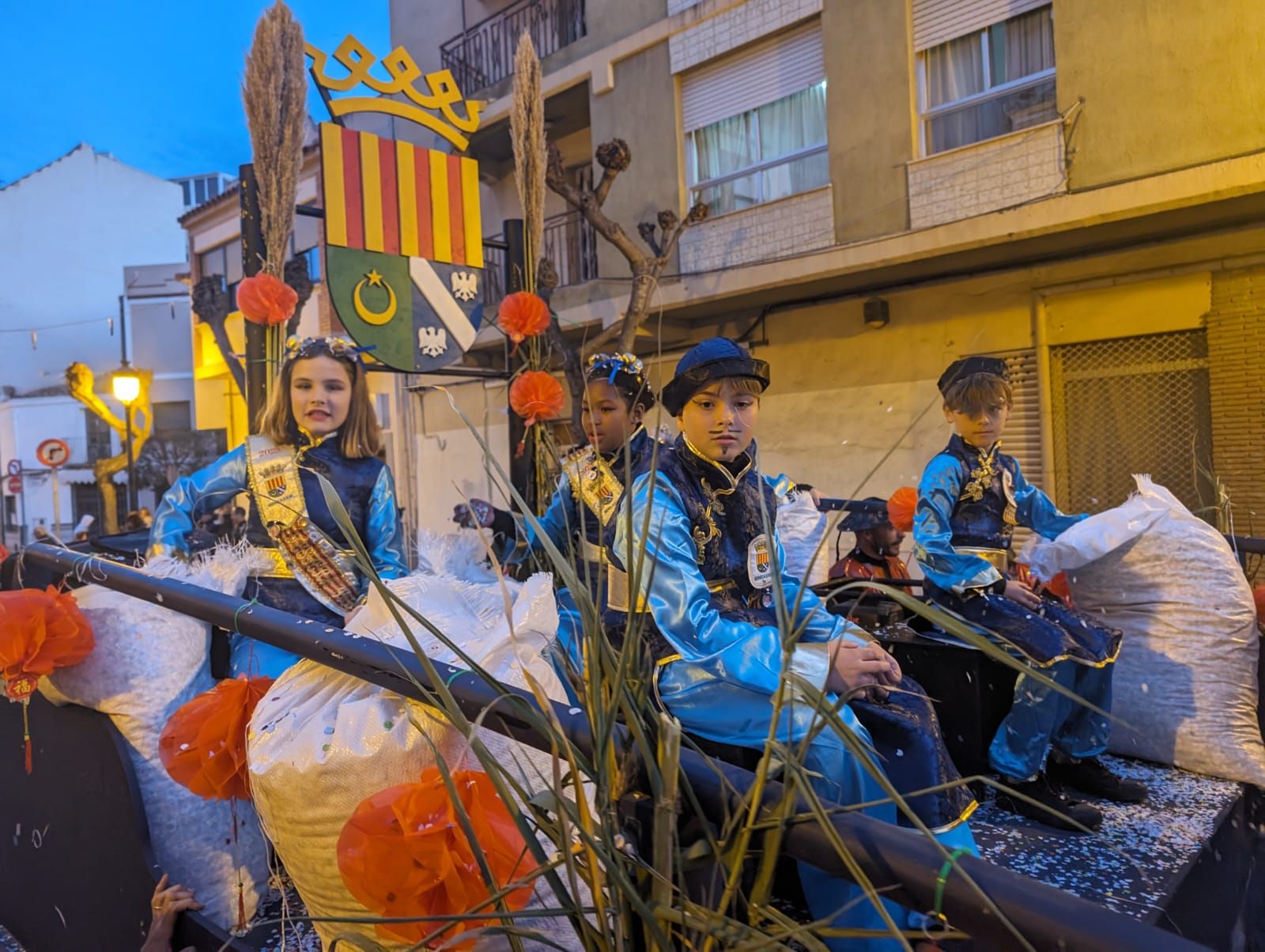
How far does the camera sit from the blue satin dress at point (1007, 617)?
102 inches

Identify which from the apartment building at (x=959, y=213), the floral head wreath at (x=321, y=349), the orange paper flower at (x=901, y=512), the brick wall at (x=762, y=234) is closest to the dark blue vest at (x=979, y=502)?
the orange paper flower at (x=901, y=512)

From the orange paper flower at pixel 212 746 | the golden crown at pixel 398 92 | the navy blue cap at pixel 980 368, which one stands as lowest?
the orange paper flower at pixel 212 746

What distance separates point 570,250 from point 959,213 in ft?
19.5

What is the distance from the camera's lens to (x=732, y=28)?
31.9ft

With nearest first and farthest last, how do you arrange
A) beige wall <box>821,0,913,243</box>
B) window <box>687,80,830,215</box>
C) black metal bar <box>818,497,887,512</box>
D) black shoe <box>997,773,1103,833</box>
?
black shoe <box>997,773,1103,833</box>, black metal bar <box>818,497,887,512</box>, beige wall <box>821,0,913,243</box>, window <box>687,80,830,215</box>

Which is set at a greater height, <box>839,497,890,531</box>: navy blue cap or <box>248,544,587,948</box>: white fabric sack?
<box>839,497,890,531</box>: navy blue cap

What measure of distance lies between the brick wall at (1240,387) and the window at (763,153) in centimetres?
418

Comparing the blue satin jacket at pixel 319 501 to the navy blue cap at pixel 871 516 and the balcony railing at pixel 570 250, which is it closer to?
the navy blue cap at pixel 871 516

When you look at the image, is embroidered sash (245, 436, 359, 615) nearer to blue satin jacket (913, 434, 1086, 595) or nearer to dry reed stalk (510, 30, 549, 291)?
blue satin jacket (913, 434, 1086, 595)

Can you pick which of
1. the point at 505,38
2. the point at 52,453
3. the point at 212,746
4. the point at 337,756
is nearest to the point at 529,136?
the point at 212,746

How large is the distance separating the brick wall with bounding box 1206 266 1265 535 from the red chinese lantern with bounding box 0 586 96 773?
812cm

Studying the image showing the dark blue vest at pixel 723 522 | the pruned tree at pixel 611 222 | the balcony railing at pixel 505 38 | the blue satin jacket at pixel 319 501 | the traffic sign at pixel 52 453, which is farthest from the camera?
the traffic sign at pixel 52 453

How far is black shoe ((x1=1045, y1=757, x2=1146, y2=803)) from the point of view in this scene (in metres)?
2.59

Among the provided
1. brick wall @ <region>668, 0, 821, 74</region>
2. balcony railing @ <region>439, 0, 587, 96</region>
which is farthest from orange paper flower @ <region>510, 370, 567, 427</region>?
balcony railing @ <region>439, 0, 587, 96</region>
